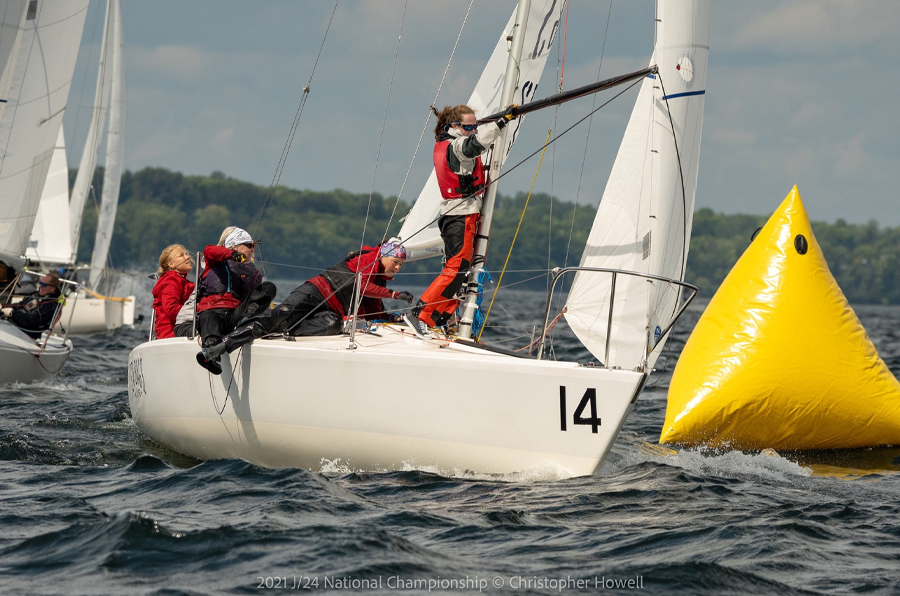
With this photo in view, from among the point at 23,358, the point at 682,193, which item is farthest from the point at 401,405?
the point at 23,358

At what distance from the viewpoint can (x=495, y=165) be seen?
6.00 metres

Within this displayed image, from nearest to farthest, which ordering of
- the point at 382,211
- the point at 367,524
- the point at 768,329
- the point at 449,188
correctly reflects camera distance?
the point at 367,524
the point at 449,188
the point at 768,329
the point at 382,211

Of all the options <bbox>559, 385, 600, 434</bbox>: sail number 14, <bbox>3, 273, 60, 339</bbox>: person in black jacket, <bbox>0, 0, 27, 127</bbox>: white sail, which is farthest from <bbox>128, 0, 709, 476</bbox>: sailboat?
→ <bbox>0, 0, 27, 127</bbox>: white sail

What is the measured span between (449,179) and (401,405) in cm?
168

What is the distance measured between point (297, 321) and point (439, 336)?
0.80m

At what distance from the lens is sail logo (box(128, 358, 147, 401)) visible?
624 cm

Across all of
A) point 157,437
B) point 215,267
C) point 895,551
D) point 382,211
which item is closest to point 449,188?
point 215,267

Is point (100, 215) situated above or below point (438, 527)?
above

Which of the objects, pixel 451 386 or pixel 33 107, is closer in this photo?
pixel 451 386

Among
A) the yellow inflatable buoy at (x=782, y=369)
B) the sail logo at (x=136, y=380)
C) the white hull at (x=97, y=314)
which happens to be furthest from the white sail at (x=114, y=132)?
the yellow inflatable buoy at (x=782, y=369)

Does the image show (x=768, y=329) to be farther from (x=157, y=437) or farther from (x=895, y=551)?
(x=157, y=437)

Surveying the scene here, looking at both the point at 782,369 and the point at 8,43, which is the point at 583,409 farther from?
the point at 8,43

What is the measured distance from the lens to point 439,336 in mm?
5590

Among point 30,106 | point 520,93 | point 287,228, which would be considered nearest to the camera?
point 520,93
